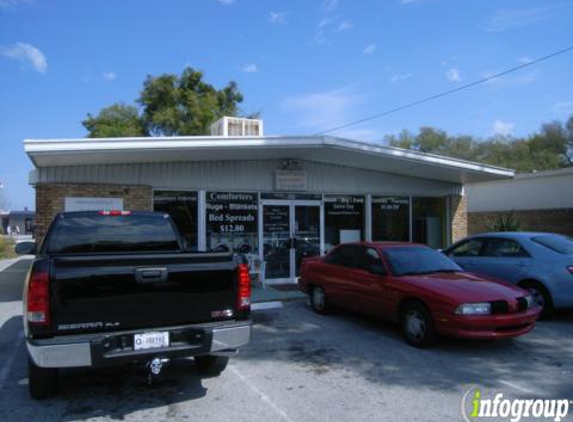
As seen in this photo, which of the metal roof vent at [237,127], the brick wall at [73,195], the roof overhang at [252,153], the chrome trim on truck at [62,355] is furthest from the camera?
the metal roof vent at [237,127]

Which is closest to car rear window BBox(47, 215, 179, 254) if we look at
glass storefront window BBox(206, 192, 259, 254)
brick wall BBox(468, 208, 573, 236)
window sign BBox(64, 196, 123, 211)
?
window sign BBox(64, 196, 123, 211)

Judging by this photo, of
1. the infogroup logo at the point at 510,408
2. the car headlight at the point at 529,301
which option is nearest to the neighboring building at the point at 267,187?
the car headlight at the point at 529,301

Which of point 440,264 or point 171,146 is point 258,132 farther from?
point 440,264

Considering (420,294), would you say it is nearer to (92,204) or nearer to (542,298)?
(542,298)

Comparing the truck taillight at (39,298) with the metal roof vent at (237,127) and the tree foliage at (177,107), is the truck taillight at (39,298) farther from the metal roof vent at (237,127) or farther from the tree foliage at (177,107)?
the tree foliage at (177,107)

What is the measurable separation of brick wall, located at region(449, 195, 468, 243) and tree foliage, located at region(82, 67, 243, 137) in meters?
26.2

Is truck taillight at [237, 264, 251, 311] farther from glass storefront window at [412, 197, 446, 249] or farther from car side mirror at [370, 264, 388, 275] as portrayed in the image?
glass storefront window at [412, 197, 446, 249]

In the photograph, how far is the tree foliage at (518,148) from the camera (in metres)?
42.4

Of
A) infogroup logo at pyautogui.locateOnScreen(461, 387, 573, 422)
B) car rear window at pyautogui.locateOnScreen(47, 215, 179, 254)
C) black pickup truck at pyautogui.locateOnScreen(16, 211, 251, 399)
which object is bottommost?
infogroup logo at pyautogui.locateOnScreen(461, 387, 573, 422)

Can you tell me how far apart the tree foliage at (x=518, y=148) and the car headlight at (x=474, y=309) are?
125 ft

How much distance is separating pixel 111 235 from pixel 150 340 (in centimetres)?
216

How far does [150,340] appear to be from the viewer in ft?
15.1

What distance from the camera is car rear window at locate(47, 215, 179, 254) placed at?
609cm

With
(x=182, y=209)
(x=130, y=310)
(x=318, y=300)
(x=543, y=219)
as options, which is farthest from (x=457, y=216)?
(x=130, y=310)
